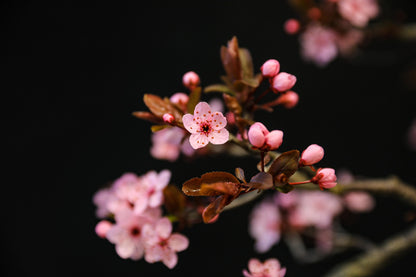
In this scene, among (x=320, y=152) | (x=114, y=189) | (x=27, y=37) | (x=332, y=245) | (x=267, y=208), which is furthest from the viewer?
(x=27, y=37)

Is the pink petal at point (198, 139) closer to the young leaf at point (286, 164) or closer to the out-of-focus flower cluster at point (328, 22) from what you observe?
the young leaf at point (286, 164)

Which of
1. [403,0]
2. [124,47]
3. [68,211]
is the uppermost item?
[403,0]

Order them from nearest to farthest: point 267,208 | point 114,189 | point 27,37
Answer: point 114,189, point 267,208, point 27,37

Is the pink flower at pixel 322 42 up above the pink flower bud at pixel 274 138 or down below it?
above

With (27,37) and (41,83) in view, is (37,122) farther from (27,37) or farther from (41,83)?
(27,37)

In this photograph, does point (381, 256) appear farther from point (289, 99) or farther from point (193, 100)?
point (193, 100)

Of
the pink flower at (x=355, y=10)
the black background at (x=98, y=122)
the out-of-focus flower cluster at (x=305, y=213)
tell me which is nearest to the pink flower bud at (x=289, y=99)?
the pink flower at (x=355, y=10)

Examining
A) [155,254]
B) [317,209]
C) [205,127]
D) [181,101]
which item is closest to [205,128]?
[205,127]

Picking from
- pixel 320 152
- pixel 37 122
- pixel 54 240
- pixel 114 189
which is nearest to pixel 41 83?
pixel 37 122
